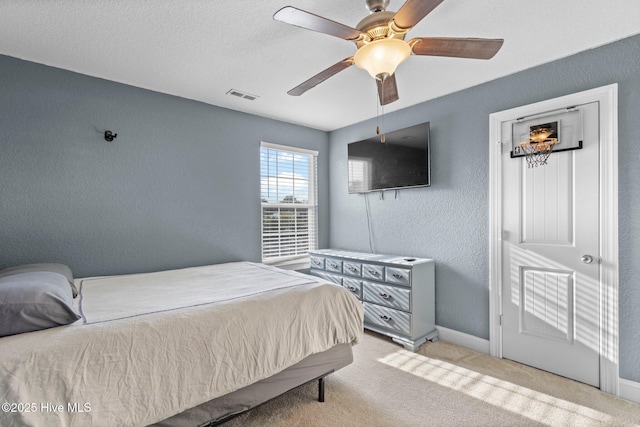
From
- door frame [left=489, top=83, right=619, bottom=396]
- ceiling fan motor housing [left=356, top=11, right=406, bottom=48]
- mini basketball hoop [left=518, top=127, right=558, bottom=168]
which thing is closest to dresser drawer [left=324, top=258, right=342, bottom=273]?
mini basketball hoop [left=518, top=127, right=558, bottom=168]

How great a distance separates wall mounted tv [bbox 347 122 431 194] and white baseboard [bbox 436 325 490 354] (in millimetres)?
1540

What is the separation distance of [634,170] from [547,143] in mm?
562

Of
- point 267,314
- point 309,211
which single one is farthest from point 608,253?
point 309,211

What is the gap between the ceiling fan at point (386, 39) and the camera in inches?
55.2

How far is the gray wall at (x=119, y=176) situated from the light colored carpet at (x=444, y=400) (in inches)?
72.2

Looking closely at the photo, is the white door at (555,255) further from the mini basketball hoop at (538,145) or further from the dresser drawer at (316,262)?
the dresser drawer at (316,262)

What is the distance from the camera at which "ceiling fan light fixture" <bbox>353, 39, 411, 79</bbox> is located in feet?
4.96

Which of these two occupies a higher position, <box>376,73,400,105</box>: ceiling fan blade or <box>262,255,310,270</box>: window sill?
<box>376,73,400,105</box>: ceiling fan blade

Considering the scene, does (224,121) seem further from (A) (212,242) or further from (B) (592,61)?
(B) (592,61)

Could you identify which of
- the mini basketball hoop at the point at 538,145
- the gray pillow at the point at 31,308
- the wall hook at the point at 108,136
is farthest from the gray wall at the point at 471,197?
the gray pillow at the point at 31,308

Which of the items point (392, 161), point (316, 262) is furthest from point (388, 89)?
point (316, 262)

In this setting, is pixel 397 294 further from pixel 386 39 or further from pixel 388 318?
pixel 386 39

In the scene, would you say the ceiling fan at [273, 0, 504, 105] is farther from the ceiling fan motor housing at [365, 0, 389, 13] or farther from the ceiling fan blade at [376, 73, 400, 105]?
the ceiling fan blade at [376, 73, 400, 105]

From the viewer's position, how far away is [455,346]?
3.01m
